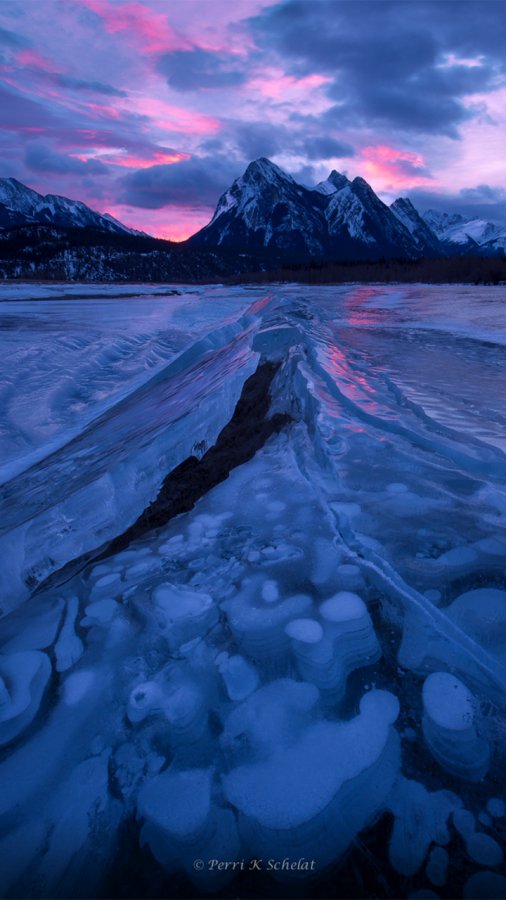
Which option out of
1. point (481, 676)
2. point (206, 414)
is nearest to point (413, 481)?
point (481, 676)

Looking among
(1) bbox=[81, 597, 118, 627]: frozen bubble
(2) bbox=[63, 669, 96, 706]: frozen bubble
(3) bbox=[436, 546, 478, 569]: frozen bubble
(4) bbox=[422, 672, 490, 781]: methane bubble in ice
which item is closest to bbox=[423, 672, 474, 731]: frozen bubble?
(4) bbox=[422, 672, 490, 781]: methane bubble in ice

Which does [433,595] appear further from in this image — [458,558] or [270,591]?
[270,591]

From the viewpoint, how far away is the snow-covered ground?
0.88m

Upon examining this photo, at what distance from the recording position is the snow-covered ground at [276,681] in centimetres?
88

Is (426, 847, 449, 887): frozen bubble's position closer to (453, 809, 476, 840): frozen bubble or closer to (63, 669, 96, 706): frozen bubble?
(453, 809, 476, 840): frozen bubble

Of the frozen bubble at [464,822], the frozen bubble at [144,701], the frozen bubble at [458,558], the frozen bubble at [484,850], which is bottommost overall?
the frozen bubble at [144,701]

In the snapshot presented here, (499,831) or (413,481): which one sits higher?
(413,481)

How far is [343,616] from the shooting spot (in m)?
1.34

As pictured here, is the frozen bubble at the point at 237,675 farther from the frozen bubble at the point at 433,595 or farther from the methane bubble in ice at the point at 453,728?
the frozen bubble at the point at 433,595

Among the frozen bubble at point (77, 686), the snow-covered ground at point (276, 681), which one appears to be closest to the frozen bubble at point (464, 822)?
the snow-covered ground at point (276, 681)

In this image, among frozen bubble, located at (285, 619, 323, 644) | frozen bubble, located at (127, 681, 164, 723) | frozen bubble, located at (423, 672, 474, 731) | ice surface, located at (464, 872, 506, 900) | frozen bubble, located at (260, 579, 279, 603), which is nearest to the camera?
ice surface, located at (464, 872, 506, 900)

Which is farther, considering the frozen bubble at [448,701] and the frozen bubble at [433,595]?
the frozen bubble at [433,595]

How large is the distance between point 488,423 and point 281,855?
257cm

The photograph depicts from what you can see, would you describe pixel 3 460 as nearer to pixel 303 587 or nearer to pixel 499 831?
pixel 303 587
